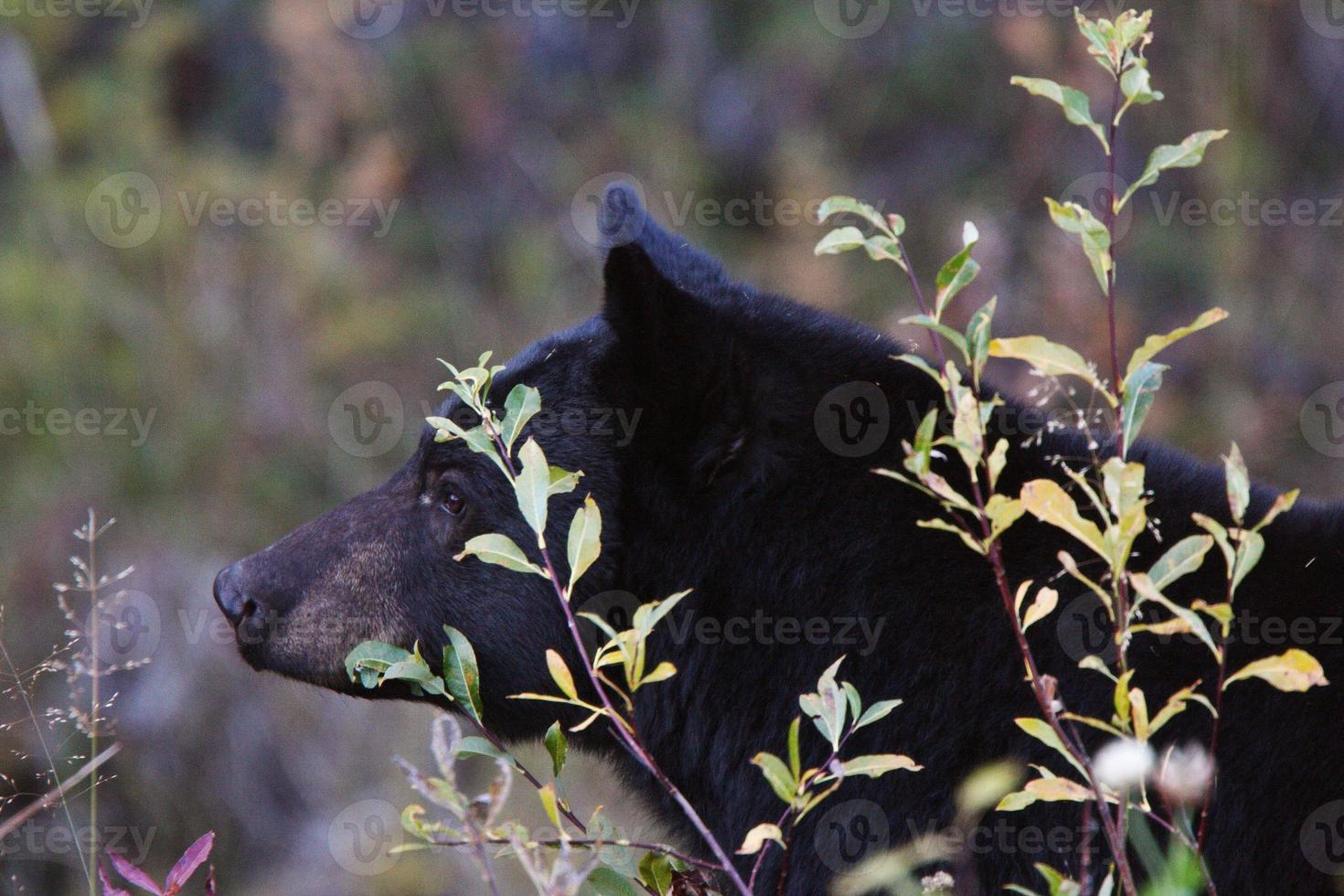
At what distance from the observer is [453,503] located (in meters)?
2.87

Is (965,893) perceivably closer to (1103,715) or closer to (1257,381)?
(1103,715)

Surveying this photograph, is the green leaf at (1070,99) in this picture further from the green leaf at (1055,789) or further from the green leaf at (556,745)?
the green leaf at (556,745)

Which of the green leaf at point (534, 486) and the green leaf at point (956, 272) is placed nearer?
the green leaf at point (956, 272)

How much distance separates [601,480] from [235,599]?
0.87 meters

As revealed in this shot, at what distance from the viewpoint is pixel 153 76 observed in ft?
28.6

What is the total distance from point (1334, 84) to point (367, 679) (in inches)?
317

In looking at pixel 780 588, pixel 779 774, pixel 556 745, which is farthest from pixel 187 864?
pixel 780 588

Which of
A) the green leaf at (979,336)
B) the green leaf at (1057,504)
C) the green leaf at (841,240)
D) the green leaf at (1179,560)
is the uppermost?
the green leaf at (841,240)

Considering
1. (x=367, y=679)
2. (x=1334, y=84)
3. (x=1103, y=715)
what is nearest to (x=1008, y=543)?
(x=1103, y=715)

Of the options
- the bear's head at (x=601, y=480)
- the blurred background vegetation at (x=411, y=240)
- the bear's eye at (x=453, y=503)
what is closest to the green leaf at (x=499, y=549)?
the bear's head at (x=601, y=480)

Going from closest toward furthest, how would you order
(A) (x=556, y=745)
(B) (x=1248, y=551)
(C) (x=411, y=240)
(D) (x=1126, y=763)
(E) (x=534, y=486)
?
(D) (x=1126, y=763) → (B) (x=1248, y=551) → (E) (x=534, y=486) → (A) (x=556, y=745) → (C) (x=411, y=240)

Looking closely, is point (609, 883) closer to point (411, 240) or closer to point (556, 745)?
point (556, 745)

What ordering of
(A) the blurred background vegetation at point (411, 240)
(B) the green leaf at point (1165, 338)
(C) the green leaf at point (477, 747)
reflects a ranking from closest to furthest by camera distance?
(B) the green leaf at point (1165, 338)
(C) the green leaf at point (477, 747)
(A) the blurred background vegetation at point (411, 240)

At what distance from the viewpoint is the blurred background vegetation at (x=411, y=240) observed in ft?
20.4
